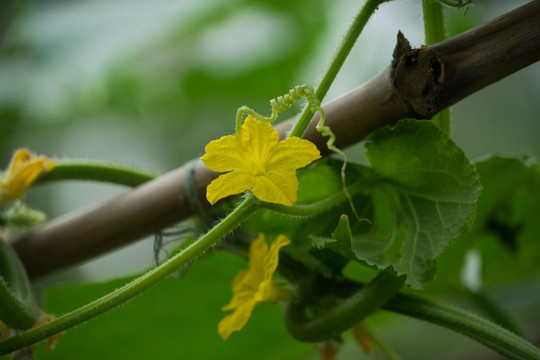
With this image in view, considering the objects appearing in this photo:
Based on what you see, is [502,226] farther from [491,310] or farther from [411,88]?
[411,88]

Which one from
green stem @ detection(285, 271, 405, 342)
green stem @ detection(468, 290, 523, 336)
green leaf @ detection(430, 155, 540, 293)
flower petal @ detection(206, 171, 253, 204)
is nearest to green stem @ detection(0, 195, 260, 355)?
flower petal @ detection(206, 171, 253, 204)

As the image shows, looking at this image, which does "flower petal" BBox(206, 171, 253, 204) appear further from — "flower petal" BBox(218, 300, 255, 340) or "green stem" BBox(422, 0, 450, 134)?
"green stem" BBox(422, 0, 450, 134)

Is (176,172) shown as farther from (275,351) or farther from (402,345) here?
(402,345)

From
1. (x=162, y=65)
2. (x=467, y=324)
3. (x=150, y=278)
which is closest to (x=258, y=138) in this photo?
(x=150, y=278)

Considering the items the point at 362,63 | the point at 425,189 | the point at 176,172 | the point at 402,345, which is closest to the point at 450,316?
the point at 425,189

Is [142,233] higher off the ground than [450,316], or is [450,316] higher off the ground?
[142,233]

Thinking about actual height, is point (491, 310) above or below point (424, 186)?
below
